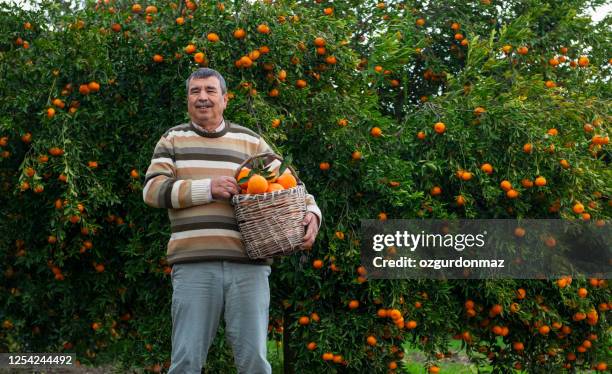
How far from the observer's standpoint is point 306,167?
4879mm

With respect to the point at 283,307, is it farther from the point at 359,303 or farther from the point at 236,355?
the point at 236,355

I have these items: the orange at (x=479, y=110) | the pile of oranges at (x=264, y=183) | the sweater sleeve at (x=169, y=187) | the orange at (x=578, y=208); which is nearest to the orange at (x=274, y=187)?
the pile of oranges at (x=264, y=183)

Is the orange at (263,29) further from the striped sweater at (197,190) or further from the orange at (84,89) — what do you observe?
the striped sweater at (197,190)

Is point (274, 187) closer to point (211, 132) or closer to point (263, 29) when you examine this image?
point (211, 132)

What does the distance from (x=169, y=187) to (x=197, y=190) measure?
0.40 feet

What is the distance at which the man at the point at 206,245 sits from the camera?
3.32 meters

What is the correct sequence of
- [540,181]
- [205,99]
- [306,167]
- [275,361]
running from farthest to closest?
[275,361], [306,167], [540,181], [205,99]

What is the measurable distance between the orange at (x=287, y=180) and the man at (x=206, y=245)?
5.9 inches

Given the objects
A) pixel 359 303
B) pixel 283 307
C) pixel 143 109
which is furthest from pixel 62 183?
pixel 359 303

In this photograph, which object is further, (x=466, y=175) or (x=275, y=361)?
(x=275, y=361)

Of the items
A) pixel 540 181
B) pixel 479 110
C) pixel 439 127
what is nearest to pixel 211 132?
pixel 439 127

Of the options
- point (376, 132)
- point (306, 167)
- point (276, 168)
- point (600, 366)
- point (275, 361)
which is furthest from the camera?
point (275, 361)

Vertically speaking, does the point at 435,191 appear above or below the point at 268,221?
above

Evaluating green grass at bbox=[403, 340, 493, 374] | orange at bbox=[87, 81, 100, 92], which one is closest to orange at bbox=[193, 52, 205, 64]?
orange at bbox=[87, 81, 100, 92]
